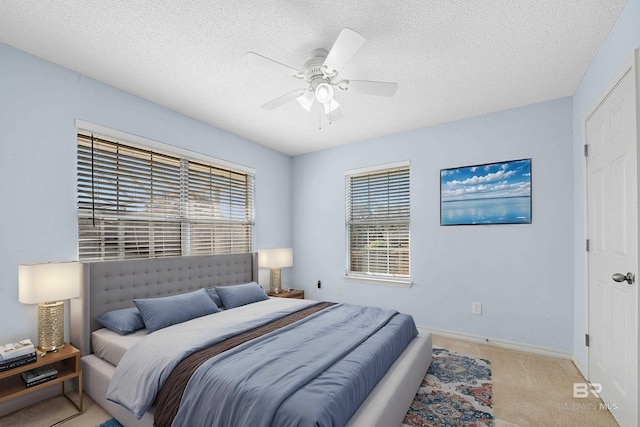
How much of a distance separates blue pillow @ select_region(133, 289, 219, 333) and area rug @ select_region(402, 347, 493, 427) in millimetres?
1958

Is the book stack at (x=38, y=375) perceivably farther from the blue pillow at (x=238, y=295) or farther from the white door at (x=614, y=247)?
the white door at (x=614, y=247)

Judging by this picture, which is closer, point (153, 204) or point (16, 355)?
point (16, 355)

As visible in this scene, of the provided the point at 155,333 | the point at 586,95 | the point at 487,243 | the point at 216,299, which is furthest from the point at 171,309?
the point at 586,95

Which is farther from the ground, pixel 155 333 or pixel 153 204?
pixel 153 204

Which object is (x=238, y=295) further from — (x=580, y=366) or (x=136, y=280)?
(x=580, y=366)

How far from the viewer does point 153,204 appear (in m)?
3.25

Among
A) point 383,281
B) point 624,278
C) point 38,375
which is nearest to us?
point 624,278

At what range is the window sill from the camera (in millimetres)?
4082

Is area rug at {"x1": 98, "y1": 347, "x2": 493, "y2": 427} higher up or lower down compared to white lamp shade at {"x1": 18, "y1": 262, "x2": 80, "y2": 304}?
lower down

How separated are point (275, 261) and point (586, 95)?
12.6ft

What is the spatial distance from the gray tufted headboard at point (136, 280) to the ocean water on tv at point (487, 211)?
275 cm

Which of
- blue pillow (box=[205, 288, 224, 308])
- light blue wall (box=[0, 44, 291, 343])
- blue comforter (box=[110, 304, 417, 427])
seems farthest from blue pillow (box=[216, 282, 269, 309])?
light blue wall (box=[0, 44, 291, 343])

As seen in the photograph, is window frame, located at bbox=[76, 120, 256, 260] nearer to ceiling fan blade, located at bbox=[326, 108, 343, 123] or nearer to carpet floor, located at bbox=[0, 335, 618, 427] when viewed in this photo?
carpet floor, located at bbox=[0, 335, 618, 427]

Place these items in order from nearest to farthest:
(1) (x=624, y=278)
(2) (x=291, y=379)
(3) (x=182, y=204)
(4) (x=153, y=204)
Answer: (2) (x=291, y=379) → (1) (x=624, y=278) → (4) (x=153, y=204) → (3) (x=182, y=204)
